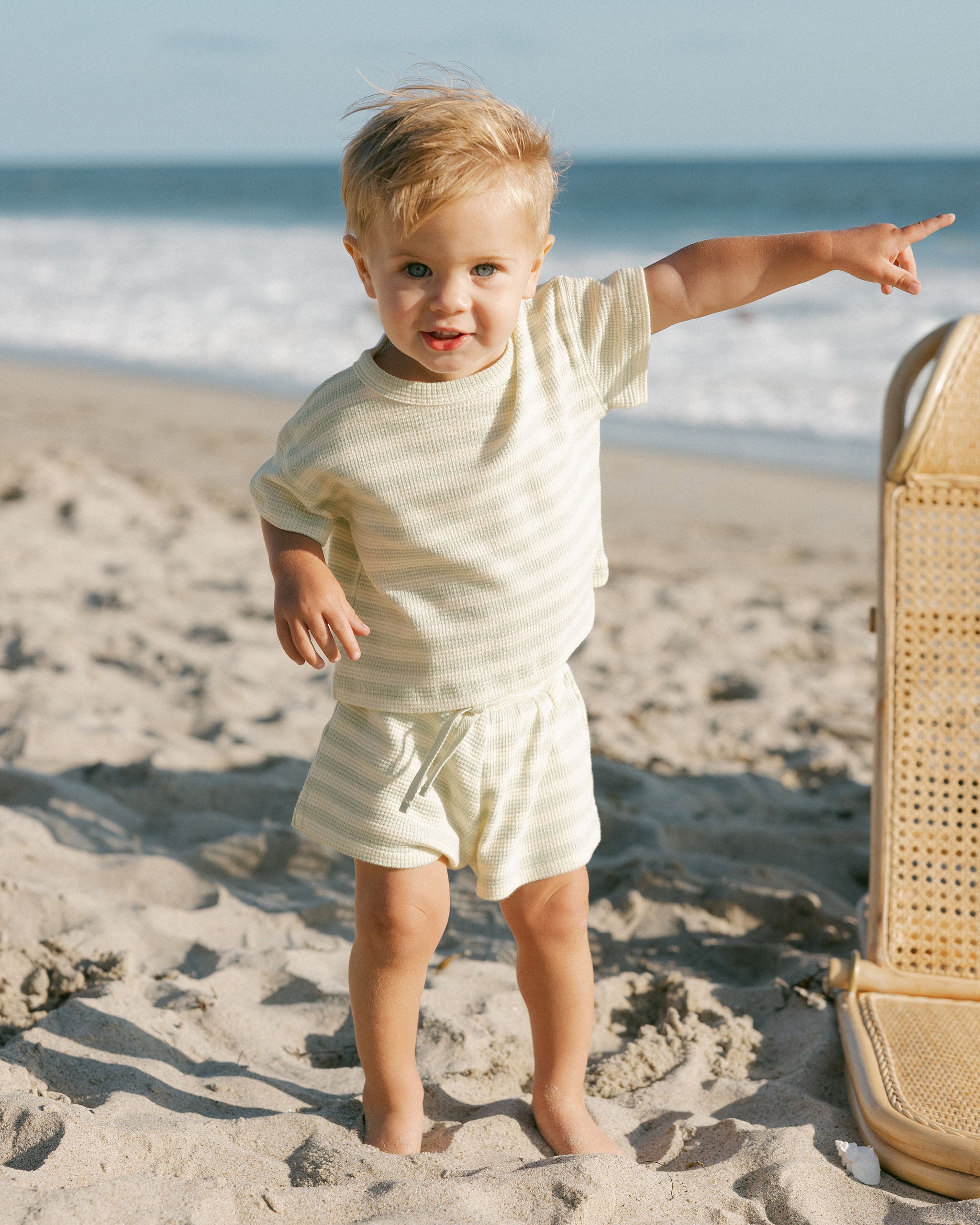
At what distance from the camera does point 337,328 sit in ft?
41.4

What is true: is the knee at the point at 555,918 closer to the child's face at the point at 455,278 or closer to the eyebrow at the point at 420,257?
the child's face at the point at 455,278

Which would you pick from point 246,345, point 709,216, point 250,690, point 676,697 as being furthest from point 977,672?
point 709,216

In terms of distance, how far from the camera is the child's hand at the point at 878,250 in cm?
171

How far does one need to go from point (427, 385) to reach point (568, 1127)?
3.84 feet

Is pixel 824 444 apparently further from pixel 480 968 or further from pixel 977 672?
pixel 480 968

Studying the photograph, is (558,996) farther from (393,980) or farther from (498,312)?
(498,312)

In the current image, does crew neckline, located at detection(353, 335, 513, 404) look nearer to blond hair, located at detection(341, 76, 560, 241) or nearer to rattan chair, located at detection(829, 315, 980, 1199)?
blond hair, located at detection(341, 76, 560, 241)

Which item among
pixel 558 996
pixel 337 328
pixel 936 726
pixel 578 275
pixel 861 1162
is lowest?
pixel 861 1162

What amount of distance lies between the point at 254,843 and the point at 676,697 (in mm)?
1681

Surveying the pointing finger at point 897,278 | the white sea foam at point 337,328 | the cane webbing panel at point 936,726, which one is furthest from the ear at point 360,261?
the white sea foam at point 337,328

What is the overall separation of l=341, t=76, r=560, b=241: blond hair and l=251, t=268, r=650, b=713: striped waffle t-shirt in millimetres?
195

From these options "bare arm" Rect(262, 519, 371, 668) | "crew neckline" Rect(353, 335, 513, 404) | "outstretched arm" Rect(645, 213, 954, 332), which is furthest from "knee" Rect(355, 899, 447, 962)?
"outstretched arm" Rect(645, 213, 954, 332)

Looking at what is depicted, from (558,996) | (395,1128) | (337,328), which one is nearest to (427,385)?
(558,996)

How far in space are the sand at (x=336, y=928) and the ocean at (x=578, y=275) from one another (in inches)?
58.3
